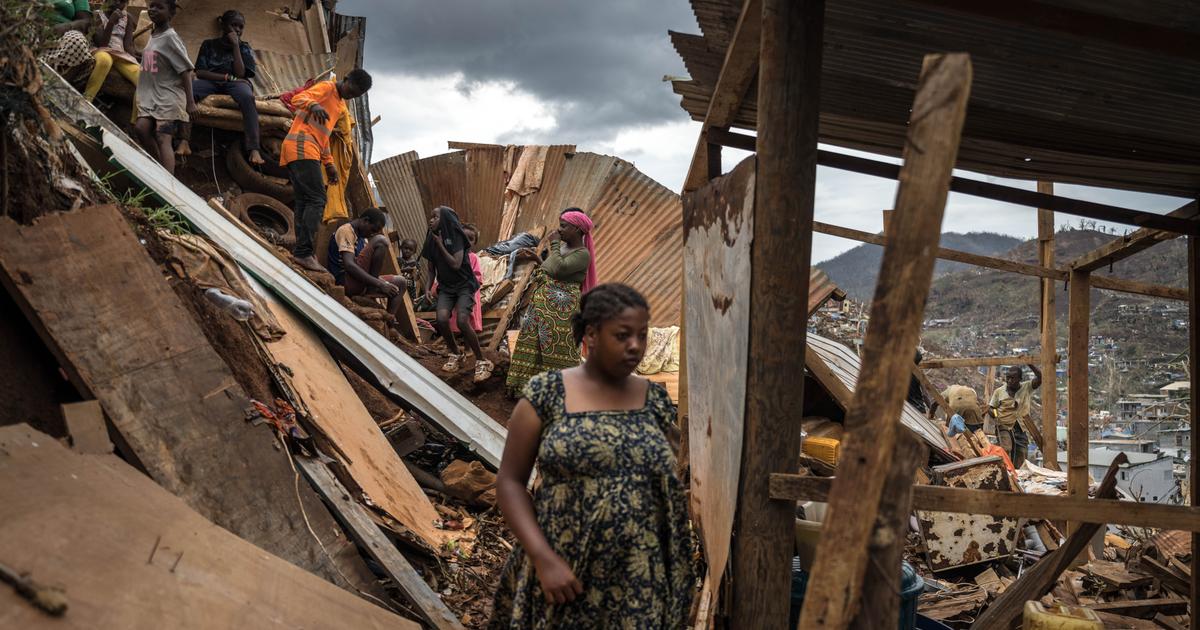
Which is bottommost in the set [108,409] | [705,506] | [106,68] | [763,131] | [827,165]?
[705,506]

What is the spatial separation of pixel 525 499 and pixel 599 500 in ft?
0.75

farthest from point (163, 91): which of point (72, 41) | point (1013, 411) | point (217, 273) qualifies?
point (1013, 411)

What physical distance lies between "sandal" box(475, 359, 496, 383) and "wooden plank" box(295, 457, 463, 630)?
12.9 feet

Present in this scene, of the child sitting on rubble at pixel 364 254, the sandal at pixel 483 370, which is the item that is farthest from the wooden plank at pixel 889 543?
the child sitting on rubble at pixel 364 254

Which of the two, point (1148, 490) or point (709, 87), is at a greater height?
point (709, 87)

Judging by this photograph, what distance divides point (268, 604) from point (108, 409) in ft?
→ 3.33

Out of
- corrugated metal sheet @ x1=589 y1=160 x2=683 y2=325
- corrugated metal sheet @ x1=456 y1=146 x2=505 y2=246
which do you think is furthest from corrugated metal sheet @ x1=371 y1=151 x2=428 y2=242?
corrugated metal sheet @ x1=589 y1=160 x2=683 y2=325

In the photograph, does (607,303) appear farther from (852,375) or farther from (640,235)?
(640,235)

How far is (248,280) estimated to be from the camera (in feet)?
17.4

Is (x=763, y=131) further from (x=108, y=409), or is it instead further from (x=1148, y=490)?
(x=1148, y=490)

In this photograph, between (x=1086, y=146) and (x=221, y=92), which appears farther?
(x=221, y=92)

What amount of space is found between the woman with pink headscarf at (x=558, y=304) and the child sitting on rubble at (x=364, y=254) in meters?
1.81

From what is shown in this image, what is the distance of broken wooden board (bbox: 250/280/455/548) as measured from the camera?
14.6 feet

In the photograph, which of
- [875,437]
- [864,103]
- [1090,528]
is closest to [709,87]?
[864,103]
